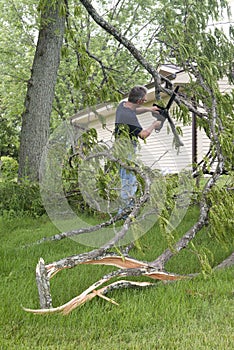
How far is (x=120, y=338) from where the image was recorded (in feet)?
7.77

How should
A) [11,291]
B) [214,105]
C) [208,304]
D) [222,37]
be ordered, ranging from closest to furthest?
[208,304] → [11,291] → [214,105] → [222,37]

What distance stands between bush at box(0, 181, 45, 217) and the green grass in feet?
9.04

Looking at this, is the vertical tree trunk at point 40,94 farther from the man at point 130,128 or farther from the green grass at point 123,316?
the man at point 130,128

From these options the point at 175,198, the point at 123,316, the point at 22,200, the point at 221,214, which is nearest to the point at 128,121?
the point at 175,198

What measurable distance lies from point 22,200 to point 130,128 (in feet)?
12.2

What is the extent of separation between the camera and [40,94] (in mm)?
7664

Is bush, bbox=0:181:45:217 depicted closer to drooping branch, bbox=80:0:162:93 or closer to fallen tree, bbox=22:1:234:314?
fallen tree, bbox=22:1:234:314

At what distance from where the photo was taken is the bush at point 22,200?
21.6 ft

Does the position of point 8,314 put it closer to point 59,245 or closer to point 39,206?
point 59,245

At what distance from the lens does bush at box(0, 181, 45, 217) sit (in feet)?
21.6

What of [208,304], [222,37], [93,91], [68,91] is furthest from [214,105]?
[68,91]

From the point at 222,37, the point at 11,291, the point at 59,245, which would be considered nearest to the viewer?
the point at 11,291

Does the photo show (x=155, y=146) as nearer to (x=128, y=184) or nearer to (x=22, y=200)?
(x=128, y=184)

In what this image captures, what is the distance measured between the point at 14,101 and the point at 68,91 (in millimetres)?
2272
